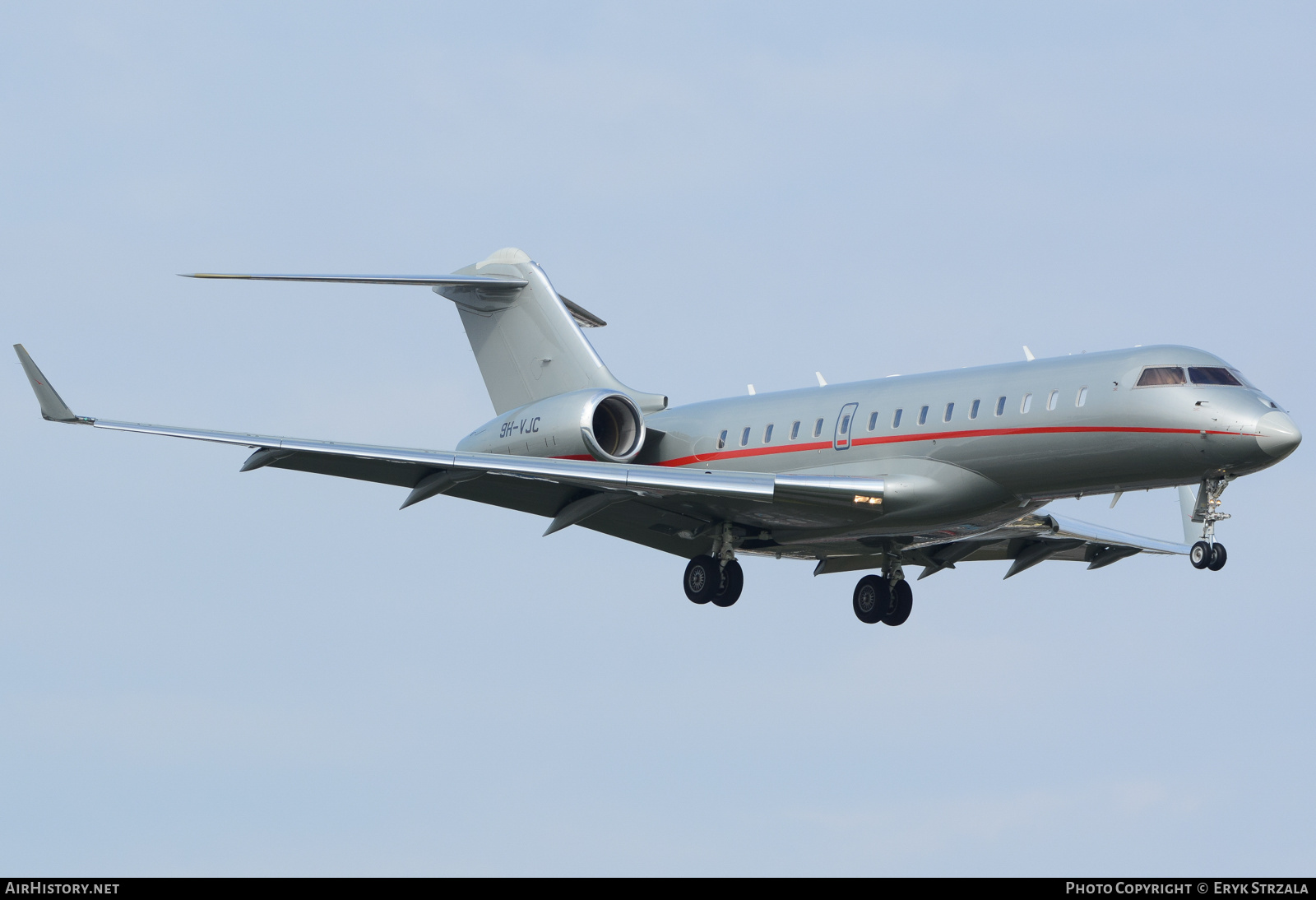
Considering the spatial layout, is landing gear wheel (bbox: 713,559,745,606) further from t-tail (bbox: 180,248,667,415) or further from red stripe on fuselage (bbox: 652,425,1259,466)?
t-tail (bbox: 180,248,667,415)

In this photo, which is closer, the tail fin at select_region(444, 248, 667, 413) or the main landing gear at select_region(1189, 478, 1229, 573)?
the main landing gear at select_region(1189, 478, 1229, 573)

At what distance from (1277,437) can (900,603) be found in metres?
7.87

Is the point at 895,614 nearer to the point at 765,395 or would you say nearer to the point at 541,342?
the point at 765,395

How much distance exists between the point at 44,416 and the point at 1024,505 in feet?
41.9

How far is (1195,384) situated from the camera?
20.5m

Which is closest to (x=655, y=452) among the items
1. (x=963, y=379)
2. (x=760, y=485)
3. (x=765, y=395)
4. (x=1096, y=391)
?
(x=765, y=395)

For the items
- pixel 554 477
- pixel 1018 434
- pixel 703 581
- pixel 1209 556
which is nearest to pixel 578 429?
pixel 554 477

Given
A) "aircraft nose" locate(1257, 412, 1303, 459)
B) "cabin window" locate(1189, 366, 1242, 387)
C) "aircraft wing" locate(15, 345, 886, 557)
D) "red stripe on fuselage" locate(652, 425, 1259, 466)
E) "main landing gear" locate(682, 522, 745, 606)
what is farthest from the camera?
"main landing gear" locate(682, 522, 745, 606)

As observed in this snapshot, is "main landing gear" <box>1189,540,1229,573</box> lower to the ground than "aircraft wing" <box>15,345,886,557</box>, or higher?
lower

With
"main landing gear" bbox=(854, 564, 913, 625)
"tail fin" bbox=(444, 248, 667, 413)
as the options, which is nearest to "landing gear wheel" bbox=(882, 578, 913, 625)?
"main landing gear" bbox=(854, 564, 913, 625)

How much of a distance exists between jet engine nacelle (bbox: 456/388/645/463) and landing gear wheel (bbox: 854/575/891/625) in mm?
4479

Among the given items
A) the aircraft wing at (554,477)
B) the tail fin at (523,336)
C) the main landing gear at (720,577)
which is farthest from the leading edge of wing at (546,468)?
the tail fin at (523,336)

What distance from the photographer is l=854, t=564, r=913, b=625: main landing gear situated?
26375 mm

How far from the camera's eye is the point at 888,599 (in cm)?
2638
